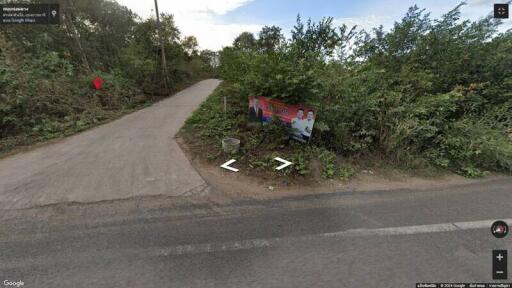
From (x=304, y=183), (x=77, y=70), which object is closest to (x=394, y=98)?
(x=304, y=183)

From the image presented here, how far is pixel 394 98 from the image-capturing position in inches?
221

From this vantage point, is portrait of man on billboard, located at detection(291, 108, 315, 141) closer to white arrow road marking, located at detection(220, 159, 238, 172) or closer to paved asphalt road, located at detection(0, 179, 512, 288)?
white arrow road marking, located at detection(220, 159, 238, 172)

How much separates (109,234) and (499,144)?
7.60m

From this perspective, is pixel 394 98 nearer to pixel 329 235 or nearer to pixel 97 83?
pixel 329 235

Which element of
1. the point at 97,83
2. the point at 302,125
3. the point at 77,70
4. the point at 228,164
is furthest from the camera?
the point at 77,70

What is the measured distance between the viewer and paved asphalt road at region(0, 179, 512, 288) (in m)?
2.24

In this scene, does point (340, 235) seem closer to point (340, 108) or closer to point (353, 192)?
point (353, 192)

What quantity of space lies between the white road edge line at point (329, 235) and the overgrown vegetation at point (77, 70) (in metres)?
7.21

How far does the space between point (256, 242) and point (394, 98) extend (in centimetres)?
507

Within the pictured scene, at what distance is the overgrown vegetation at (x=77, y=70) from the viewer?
7.66 meters

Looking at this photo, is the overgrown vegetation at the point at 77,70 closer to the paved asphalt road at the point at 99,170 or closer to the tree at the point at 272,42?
the paved asphalt road at the point at 99,170

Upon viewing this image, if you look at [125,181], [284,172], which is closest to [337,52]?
[284,172]

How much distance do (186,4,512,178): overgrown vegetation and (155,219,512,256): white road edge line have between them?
1.61 metres

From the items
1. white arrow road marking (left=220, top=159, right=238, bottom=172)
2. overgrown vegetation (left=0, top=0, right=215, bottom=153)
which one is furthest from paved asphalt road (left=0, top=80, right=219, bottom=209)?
overgrown vegetation (left=0, top=0, right=215, bottom=153)
